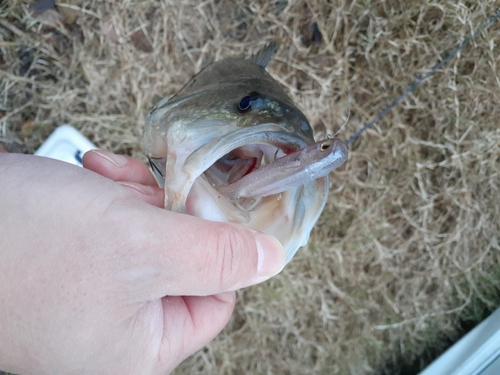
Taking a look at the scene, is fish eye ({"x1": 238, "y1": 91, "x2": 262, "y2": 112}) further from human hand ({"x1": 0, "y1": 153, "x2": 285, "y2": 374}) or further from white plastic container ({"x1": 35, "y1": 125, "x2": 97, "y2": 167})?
white plastic container ({"x1": 35, "y1": 125, "x2": 97, "y2": 167})

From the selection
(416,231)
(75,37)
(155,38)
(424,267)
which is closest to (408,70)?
(416,231)

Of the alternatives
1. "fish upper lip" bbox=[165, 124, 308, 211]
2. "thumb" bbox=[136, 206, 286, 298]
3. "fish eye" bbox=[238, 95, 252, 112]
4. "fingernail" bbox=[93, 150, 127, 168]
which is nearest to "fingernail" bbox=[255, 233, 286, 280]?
"thumb" bbox=[136, 206, 286, 298]

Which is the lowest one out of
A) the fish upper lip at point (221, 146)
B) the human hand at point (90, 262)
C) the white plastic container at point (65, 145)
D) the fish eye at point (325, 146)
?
the white plastic container at point (65, 145)

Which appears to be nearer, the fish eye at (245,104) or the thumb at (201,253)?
the thumb at (201,253)

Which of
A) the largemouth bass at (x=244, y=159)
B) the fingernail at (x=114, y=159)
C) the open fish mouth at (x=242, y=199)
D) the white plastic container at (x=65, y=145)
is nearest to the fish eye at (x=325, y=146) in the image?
the largemouth bass at (x=244, y=159)

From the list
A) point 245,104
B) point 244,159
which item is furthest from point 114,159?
point 245,104

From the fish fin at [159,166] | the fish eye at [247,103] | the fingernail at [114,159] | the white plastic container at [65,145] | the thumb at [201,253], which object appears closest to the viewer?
the thumb at [201,253]

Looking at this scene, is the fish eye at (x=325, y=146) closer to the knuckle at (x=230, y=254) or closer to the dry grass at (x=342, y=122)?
the knuckle at (x=230, y=254)
